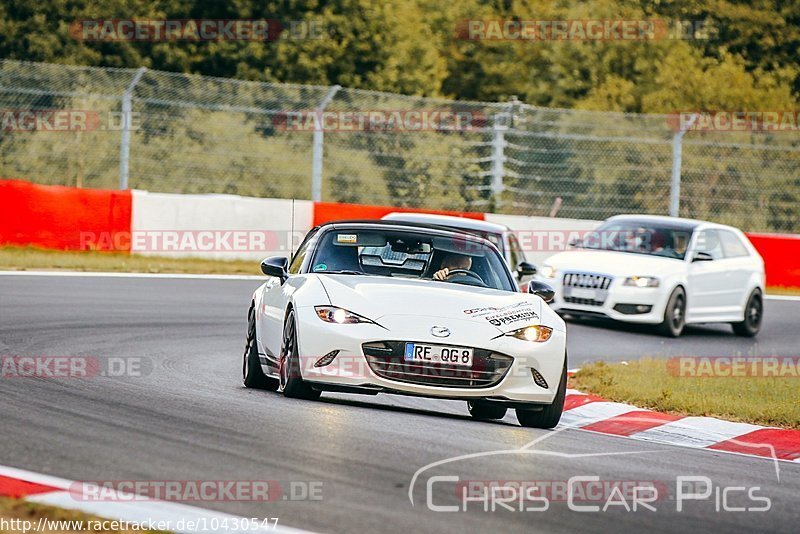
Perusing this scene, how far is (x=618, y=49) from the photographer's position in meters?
50.8

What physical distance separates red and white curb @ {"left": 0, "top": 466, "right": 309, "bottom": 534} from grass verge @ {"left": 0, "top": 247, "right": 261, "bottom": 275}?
14.7 meters

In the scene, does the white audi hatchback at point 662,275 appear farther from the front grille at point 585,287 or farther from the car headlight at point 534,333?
the car headlight at point 534,333

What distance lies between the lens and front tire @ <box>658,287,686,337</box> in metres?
18.9

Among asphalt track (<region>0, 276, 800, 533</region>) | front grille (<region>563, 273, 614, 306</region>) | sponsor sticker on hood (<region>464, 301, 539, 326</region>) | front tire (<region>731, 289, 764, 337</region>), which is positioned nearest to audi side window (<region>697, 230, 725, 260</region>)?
front tire (<region>731, 289, 764, 337</region>)

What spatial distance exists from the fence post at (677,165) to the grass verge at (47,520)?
21.3 metres

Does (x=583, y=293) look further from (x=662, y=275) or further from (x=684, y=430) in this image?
(x=684, y=430)

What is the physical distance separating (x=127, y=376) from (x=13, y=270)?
10.0m

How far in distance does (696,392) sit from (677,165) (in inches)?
568

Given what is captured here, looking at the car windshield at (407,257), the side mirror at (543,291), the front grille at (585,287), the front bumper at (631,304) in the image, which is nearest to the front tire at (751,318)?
the front bumper at (631,304)

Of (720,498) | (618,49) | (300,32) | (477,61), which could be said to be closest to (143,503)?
(720,498)

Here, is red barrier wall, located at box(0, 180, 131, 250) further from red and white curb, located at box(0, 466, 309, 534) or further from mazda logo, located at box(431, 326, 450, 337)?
red and white curb, located at box(0, 466, 309, 534)

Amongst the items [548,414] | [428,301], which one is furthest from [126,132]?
[548,414]

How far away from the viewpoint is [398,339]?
375 inches

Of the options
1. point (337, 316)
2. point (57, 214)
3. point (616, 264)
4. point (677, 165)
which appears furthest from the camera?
point (677, 165)
